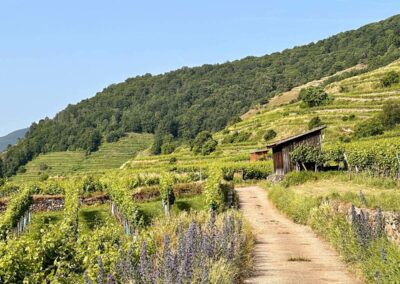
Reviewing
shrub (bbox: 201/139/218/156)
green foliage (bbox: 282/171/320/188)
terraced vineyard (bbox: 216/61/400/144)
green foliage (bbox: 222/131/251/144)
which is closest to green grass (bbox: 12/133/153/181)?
green foliage (bbox: 222/131/251/144)

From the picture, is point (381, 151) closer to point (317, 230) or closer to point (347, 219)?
point (317, 230)

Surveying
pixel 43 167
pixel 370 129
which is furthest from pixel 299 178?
pixel 43 167

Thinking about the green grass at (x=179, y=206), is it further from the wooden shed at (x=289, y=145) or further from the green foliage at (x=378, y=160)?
the green foliage at (x=378, y=160)

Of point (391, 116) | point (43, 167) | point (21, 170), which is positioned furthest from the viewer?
point (21, 170)

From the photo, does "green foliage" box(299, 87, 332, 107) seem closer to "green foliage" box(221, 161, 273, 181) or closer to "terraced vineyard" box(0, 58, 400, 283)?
"terraced vineyard" box(0, 58, 400, 283)

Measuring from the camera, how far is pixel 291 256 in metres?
15.1

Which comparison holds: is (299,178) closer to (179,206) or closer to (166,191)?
(179,206)

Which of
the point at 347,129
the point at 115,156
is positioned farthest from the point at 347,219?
the point at 115,156

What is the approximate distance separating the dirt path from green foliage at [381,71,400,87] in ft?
Result: 251

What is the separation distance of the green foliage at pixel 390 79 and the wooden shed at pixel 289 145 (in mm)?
56447

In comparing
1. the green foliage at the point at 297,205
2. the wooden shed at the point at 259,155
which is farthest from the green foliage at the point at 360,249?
the wooden shed at the point at 259,155

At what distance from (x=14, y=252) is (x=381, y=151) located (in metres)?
31.2

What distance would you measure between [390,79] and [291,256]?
281ft

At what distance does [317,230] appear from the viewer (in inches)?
750
